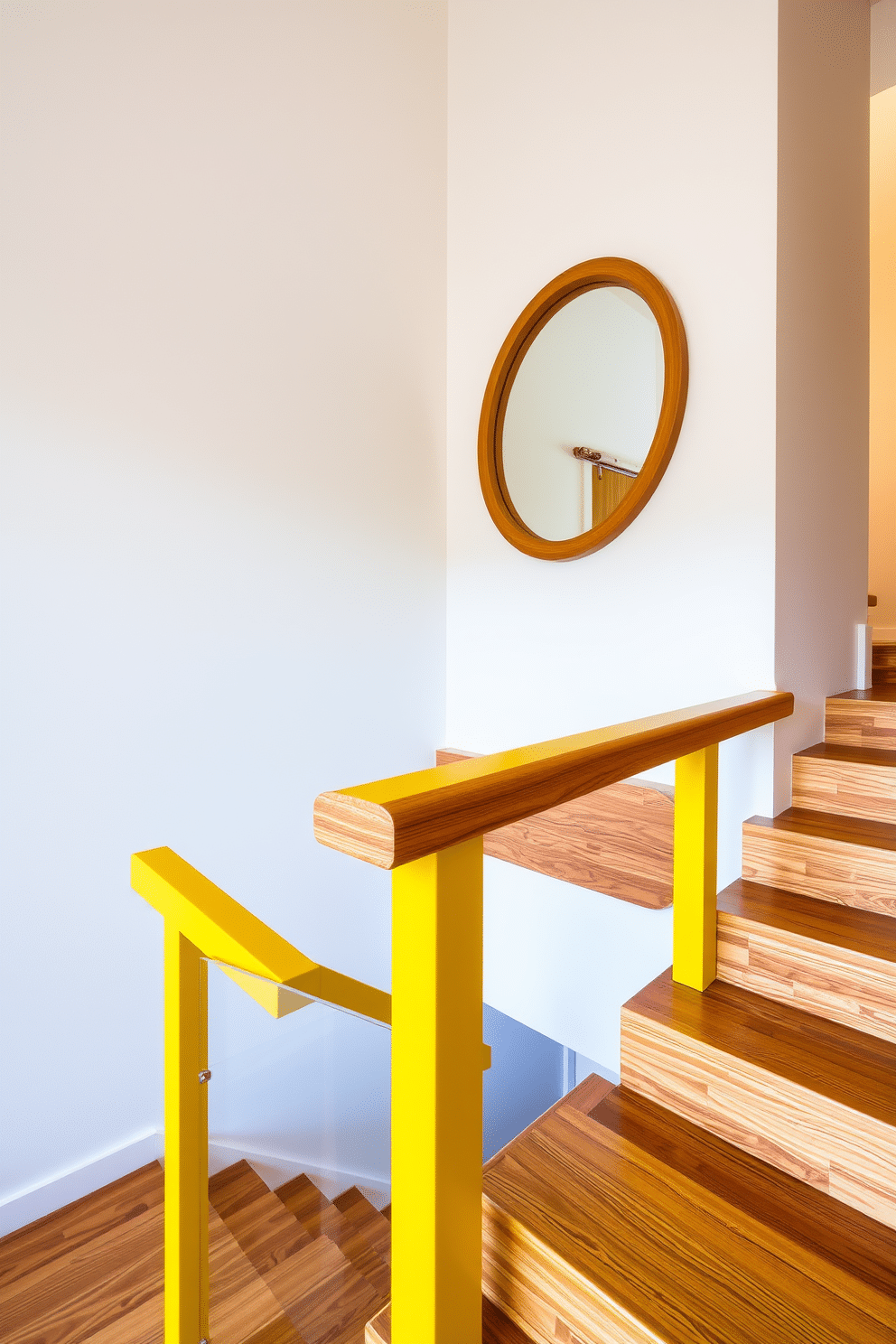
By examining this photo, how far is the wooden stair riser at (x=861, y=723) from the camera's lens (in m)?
1.67

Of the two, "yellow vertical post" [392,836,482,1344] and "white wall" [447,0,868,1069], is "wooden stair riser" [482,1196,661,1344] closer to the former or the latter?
"yellow vertical post" [392,836,482,1344]

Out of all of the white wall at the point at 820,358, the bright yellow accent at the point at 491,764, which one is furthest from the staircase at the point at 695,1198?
the bright yellow accent at the point at 491,764

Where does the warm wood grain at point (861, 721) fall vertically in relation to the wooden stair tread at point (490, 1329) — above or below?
above

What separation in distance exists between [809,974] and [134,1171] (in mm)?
1610

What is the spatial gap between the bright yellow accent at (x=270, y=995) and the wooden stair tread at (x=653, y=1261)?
37cm

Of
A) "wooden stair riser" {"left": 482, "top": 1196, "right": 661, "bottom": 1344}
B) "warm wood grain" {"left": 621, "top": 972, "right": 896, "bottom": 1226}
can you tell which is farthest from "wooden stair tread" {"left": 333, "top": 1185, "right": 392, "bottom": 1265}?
"warm wood grain" {"left": 621, "top": 972, "right": 896, "bottom": 1226}

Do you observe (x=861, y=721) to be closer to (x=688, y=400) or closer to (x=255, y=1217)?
(x=688, y=400)

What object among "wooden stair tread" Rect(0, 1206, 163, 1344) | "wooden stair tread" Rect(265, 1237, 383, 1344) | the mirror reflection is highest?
the mirror reflection

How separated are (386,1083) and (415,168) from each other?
2533 mm

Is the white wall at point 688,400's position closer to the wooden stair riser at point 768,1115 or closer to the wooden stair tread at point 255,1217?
the wooden stair riser at point 768,1115

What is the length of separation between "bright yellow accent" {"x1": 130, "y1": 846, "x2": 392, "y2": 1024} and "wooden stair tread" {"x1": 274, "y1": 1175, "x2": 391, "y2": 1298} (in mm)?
341

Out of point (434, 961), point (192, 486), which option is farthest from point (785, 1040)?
point (192, 486)

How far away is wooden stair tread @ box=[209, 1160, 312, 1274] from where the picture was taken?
0.98 m

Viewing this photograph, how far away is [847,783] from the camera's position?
5.02 ft
